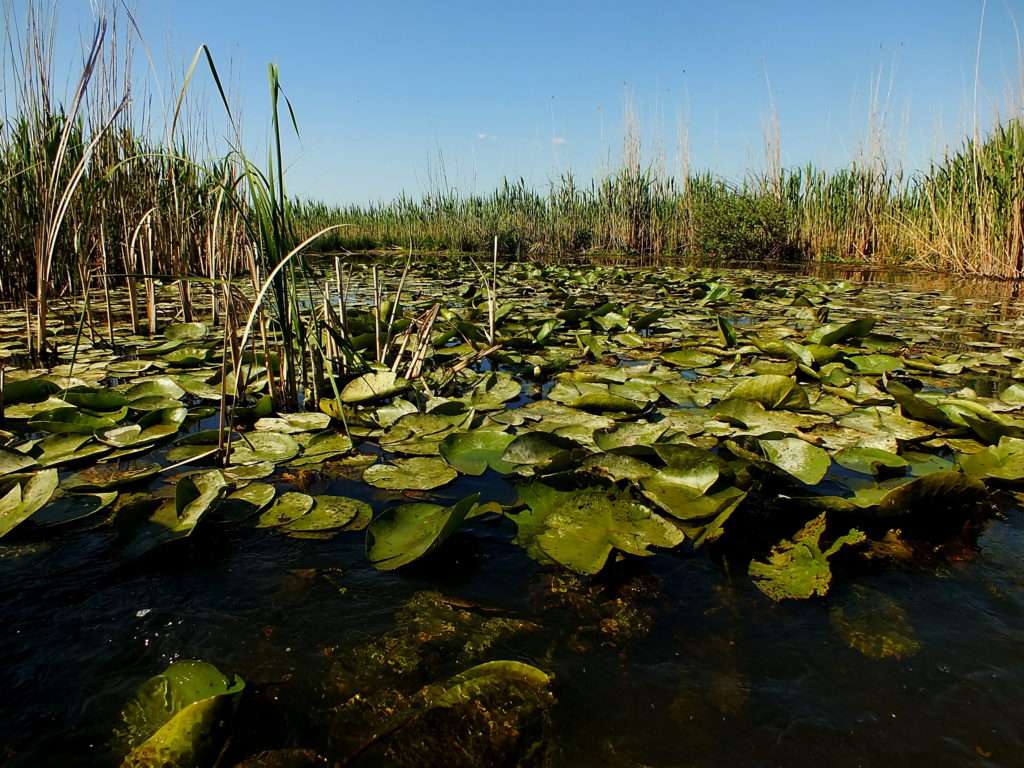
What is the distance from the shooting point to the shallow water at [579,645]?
69 cm

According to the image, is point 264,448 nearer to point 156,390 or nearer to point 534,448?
point 156,390

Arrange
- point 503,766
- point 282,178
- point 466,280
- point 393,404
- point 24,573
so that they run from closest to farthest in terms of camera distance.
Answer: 1. point 503,766
2. point 24,573
3. point 282,178
4. point 393,404
5. point 466,280

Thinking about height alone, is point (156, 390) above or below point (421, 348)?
below

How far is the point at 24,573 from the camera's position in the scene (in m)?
0.97

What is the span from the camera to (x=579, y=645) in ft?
2.77

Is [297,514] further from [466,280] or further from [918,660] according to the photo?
[466,280]

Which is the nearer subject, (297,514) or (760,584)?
(760,584)

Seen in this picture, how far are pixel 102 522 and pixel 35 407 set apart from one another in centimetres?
81

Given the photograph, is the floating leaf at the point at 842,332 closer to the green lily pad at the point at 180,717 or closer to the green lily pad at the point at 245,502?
the green lily pad at the point at 245,502

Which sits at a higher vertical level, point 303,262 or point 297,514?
point 303,262

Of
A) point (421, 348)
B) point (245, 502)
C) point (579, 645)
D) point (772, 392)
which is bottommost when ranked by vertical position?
point (579, 645)

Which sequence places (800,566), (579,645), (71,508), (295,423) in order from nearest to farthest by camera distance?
(579,645), (800,566), (71,508), (295,423)

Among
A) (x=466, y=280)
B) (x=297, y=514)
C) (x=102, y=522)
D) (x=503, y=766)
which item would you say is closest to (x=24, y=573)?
(x=102, y=522)

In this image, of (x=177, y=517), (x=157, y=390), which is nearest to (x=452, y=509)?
(x=177, y=517)
